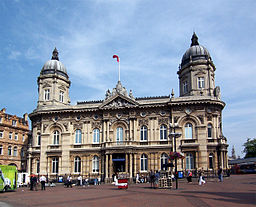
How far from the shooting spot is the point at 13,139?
6153 centimetres

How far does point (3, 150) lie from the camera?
58.0 m

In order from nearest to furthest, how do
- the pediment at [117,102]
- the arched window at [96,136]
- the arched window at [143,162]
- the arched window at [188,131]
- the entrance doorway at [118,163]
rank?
the arched window at [188,131] < the arched window at [143,162] < the entrance doorway at [118,163] < the pediment at [117,102] < the arched window at [96,136]

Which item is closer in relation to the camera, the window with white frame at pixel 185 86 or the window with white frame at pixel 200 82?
the window with white frame at pixel 200 82

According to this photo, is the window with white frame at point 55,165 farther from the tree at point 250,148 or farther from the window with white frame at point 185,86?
the tree at point 250,148

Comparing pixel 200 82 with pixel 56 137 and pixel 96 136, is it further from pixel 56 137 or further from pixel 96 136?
pixel 56 137

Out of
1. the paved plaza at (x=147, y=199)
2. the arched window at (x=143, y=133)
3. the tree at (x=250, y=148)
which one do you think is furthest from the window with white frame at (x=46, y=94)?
the tree at (x=250, y=148)

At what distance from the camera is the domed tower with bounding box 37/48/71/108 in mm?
52531

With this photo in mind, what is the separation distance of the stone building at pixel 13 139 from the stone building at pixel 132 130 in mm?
11969

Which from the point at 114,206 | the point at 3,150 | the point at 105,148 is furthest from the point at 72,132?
the point at 114,206

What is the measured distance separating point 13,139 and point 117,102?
29036 millimetres

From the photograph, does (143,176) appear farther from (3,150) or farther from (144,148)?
(3,150)

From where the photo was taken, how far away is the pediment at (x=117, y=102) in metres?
46.4

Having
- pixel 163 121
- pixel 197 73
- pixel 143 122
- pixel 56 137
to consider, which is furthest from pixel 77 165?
pixel 197 73

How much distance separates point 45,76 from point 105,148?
1960 centimetres
